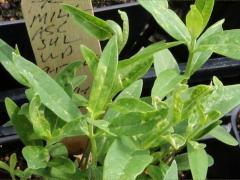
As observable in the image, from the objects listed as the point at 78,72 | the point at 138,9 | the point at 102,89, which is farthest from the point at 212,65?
the point at 102,89

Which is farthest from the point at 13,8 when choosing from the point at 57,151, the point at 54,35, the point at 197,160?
the point at 197,160

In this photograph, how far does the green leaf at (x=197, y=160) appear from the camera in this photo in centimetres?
58

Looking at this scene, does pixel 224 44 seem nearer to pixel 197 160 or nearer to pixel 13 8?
pixel 197 160

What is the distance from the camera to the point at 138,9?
1152 mm

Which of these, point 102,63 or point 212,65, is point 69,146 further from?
point 212,65

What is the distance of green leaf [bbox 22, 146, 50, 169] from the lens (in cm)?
57

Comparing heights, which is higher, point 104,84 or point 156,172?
point 104,84

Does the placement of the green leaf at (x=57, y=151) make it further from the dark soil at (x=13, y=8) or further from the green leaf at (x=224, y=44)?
the dark soil at (x=13, y=8)

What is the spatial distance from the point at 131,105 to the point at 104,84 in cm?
4

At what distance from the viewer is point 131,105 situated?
557 millimetres

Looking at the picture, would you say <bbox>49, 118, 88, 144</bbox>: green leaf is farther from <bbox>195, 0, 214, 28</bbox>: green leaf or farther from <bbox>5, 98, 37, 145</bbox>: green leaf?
<bbox>195, 0, 214, 28</bbox>: green leaf

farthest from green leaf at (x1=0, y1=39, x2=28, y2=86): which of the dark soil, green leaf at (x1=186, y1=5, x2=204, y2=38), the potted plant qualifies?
the dark soil

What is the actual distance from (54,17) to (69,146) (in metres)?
0.21

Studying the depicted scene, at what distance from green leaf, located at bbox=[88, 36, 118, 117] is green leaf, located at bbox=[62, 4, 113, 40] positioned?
0.15 ft
